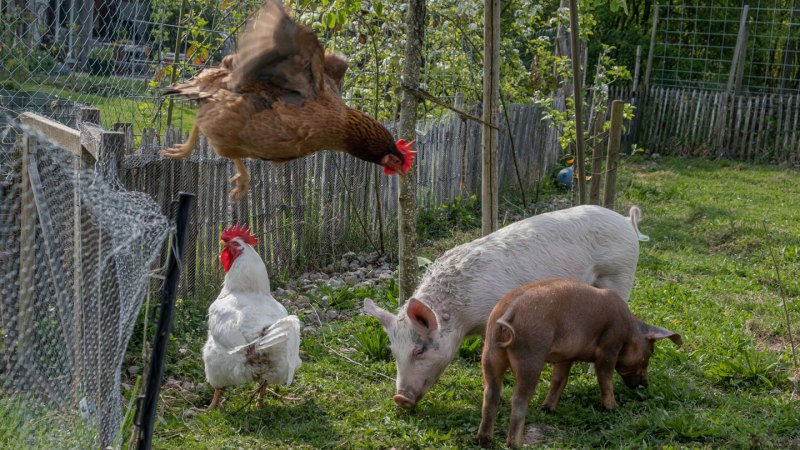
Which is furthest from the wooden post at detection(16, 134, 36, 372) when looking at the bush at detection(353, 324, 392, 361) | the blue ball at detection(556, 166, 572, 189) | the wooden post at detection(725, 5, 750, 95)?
Answer: the wooden post at detection(725, 5, 750, 95)

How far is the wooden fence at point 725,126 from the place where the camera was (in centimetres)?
1848

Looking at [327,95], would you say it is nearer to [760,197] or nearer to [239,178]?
[239,178]

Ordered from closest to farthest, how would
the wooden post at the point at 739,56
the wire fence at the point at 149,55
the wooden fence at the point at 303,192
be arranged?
the wire fence at the point at 149,55, the wooden fence at the point at 303,192, the wooden post at the point at 739,56

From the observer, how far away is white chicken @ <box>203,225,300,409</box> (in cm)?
529

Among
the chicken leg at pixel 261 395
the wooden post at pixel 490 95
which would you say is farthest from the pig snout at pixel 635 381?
the chicken leg at pixel 261 395

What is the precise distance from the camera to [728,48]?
2227cm

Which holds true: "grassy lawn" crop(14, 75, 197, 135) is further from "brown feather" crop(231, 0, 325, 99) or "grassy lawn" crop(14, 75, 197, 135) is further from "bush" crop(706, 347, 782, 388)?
"bush" crop(706, 347, 782, 388)

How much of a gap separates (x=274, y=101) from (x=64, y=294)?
151 cm

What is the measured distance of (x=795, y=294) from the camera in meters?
7.86

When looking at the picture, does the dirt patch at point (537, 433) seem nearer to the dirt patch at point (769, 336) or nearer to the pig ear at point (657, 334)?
the pig ear at point (657, 334)

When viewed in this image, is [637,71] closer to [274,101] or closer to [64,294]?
[274,101]

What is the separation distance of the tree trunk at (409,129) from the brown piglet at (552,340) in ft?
4.67

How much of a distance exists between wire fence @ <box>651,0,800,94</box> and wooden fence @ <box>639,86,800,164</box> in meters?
2.39

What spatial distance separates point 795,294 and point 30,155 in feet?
21.2
